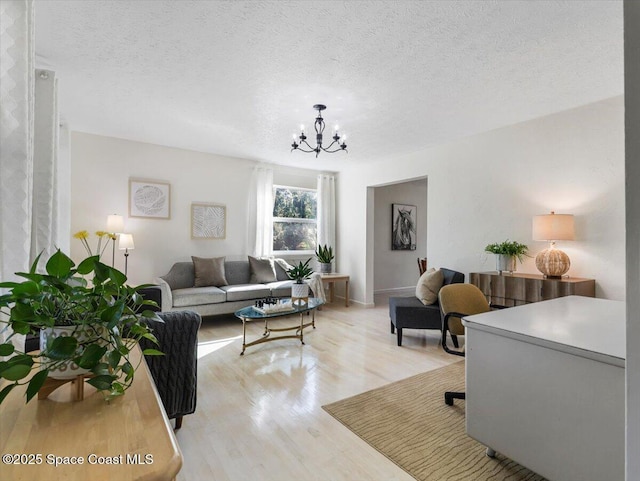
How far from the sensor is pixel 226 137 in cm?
424

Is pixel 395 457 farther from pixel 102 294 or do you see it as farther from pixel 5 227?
pixel 5 227

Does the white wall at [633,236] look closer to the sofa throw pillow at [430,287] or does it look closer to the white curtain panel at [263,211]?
the sofa throw pillow at [430,287]

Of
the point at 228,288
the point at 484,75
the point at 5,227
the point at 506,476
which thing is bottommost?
the point at 506,476

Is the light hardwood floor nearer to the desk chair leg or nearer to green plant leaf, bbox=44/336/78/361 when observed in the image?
the desk chair leg

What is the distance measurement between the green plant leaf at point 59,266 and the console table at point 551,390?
1.71m

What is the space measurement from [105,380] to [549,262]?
3.60 meters

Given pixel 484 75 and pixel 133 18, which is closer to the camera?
pixel 133 18

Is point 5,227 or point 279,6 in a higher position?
point 279,6

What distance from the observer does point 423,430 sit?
2.00 meters

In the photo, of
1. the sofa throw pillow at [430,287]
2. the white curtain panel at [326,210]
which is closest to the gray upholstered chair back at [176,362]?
the sofa throw pillow at [430,287]

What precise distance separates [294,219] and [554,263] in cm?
399

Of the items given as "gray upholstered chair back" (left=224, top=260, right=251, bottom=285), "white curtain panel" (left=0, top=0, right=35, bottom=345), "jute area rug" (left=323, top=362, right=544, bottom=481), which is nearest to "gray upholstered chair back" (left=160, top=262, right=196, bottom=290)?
"gray upholstered chair back" (left=224, top=260, right=251, bottom=285)

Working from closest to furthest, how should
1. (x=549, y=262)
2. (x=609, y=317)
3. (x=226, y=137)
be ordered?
(x=609, y=317) → (x=549, y=262) → (x=226, y=137)

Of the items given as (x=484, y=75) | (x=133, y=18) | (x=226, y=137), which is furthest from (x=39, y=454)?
(x=226, y=137)
